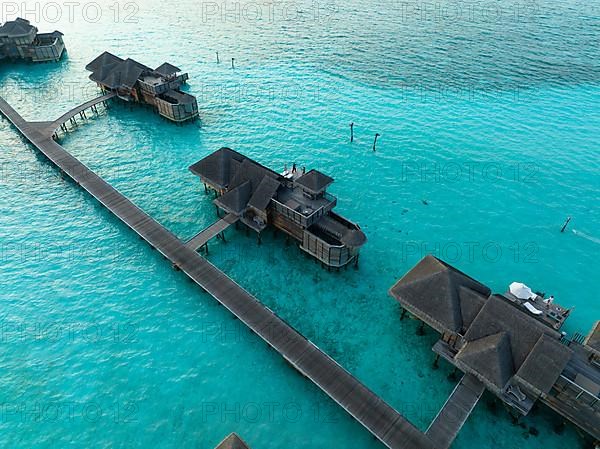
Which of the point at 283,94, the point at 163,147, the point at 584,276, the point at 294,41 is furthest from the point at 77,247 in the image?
the point at 294,41

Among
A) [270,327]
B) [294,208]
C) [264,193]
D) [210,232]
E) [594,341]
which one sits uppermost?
[264,193]

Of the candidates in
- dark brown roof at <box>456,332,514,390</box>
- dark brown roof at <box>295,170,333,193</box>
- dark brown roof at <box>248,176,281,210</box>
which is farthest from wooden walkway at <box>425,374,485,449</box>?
dark brown roof at <box>248,176,281,210</box>

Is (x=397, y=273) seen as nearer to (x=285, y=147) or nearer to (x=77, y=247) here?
(x=285, y=147)

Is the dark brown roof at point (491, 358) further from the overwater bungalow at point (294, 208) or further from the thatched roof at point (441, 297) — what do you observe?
the overwater bungalow at point (294, 208)

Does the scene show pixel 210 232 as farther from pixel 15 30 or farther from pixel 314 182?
pixel 15 30

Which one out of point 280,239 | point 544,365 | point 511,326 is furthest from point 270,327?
point 544,365

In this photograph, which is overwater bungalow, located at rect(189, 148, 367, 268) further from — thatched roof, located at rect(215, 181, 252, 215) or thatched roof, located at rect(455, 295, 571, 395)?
thatched roof, located at rect(455, 295, 571, 395)

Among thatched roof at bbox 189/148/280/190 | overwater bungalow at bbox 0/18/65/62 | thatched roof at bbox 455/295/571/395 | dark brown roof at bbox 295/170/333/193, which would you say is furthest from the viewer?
overwater bungalow at bbox 0/18/65/62
